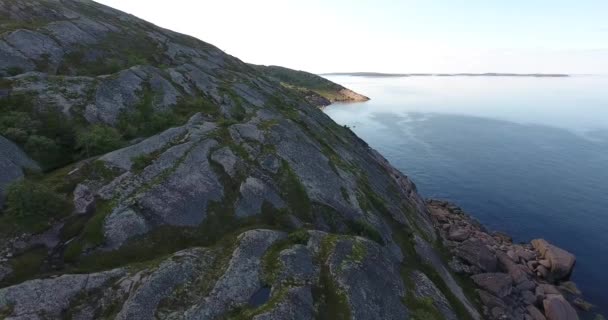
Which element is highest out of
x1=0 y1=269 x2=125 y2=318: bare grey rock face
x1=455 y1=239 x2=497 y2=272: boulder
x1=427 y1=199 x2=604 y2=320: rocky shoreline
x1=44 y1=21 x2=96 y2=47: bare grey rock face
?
x1=44 y1=21 x2=96 y2=47: bare grey rock face

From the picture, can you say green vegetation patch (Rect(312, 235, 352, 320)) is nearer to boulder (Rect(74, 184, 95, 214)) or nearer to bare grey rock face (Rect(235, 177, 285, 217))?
bare grey rock face (Rect(235, 177, 285, 217))

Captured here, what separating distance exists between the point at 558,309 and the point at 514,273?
6.30m

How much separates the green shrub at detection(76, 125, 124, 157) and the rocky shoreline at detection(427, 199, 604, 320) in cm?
3937

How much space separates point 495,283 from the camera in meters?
39.9

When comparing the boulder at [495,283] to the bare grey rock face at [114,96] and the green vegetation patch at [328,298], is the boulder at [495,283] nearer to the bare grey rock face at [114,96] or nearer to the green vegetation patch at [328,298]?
the green vegetation patch at [328,298]

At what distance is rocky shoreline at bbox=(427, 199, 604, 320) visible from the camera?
3841 centimetres

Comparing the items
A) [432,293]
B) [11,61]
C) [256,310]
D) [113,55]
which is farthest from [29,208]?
[113,55]

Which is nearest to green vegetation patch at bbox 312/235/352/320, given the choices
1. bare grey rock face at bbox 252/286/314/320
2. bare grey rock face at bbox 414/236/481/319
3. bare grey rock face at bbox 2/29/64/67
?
bare grey rock face at bbox 252/286/314/320

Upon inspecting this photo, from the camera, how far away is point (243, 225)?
2872cm

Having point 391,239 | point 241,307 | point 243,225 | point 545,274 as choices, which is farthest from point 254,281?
point 545,274

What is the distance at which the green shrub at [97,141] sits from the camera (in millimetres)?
30141

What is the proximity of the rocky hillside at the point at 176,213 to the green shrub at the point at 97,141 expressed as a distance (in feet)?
0.47

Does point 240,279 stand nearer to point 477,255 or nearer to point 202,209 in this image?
point 202,209

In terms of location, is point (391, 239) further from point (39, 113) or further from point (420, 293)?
point (39, 113)
